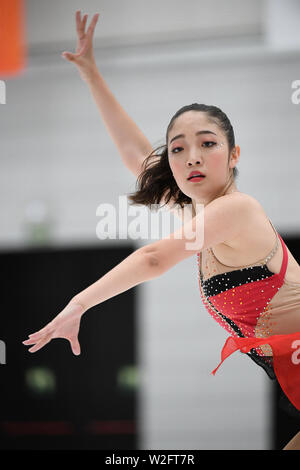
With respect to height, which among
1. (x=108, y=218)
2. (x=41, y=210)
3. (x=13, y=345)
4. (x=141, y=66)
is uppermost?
(x=141, y=66)

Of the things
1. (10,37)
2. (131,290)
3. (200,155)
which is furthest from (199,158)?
(131,290)

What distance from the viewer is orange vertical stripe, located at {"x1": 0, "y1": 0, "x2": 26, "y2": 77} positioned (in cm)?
142

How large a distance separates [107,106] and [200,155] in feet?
1.03

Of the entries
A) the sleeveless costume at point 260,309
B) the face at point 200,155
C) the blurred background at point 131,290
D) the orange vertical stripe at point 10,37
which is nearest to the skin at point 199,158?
the face at point 200,155

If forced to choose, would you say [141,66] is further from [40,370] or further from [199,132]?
[199,132]

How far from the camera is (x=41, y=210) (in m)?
3.93

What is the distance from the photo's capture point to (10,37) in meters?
1.46

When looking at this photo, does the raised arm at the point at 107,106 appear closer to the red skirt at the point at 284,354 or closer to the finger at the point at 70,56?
the finger at the point at 70,56

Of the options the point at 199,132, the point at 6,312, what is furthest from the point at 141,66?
the point at 199,132

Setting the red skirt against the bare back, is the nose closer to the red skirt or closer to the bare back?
the bare back

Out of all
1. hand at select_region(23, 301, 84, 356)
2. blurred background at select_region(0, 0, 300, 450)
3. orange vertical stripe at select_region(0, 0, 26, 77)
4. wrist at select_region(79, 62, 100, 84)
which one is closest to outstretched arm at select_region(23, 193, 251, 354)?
hand at select_region(23, 301, 84, 356)

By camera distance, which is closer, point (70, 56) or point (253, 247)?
point (253, 247)

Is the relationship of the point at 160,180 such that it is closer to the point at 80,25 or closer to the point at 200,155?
the point at 200,155
